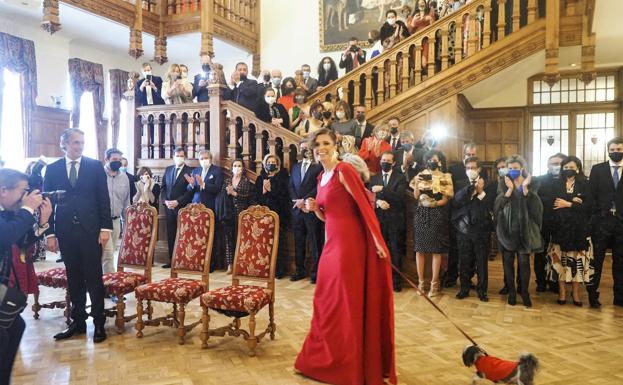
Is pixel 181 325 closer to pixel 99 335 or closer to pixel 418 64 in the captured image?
pixel 99 335

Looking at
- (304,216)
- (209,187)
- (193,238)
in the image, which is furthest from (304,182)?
(193,238)

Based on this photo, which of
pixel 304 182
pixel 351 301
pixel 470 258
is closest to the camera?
pixel 351 301

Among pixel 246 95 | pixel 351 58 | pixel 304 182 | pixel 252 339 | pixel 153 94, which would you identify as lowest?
pixel 252 339

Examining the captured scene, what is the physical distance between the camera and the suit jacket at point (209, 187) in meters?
6.29

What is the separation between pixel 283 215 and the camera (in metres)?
6.20

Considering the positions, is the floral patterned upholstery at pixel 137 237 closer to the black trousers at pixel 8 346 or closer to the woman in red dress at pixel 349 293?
the black trousers at pixel 8 346

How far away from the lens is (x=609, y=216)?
4.89 m

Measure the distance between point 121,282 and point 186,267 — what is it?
525mm

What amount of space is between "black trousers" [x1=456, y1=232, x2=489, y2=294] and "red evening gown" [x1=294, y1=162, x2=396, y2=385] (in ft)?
8.02

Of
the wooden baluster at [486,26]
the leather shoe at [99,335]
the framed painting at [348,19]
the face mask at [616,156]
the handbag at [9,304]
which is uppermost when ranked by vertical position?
the framed painting at [348,19]

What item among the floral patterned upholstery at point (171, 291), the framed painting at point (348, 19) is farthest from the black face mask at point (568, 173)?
the framed painting at point (348, 19)

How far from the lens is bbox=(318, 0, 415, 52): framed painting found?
10516mm

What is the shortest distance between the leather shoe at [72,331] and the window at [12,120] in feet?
22.7

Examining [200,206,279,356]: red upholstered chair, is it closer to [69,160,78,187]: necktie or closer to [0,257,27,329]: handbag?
[69,160,78,187]: necktie
